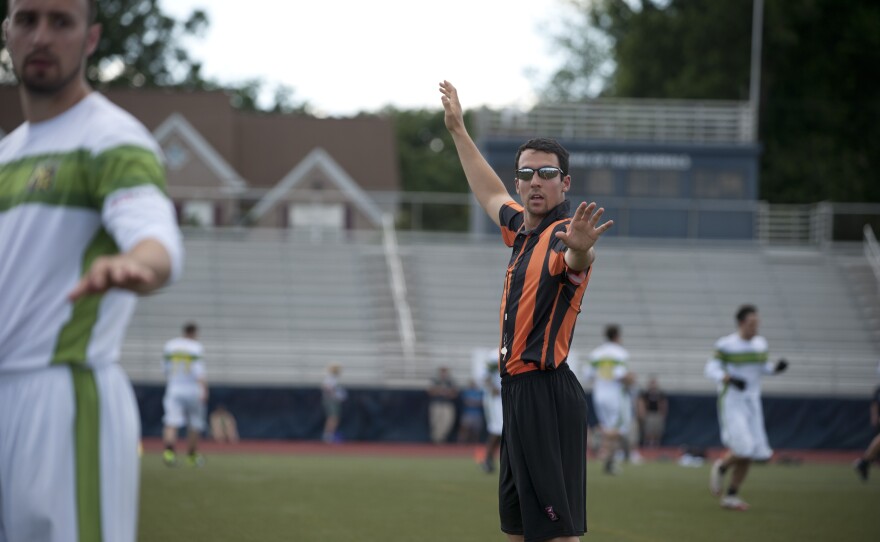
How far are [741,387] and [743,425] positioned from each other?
483 millimetres

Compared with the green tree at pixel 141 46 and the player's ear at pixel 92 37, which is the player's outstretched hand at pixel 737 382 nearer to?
the player's ear at pixel 92 37

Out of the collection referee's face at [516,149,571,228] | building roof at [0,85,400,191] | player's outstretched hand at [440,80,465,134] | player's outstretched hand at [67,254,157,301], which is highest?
building roof at [0,85,400,191]

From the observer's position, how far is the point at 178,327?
106 feet

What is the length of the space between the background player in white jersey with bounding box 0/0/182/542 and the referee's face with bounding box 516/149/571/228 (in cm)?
295

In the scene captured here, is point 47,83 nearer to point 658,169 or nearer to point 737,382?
point 737,382

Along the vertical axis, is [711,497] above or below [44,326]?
below

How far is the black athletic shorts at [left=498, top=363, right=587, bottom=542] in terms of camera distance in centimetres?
596

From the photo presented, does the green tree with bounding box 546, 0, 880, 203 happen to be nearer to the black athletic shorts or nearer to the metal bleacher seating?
the metal bleacher seating

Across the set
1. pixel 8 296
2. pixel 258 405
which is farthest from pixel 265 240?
pixel 8 296

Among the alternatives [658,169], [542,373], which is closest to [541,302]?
[542,373]

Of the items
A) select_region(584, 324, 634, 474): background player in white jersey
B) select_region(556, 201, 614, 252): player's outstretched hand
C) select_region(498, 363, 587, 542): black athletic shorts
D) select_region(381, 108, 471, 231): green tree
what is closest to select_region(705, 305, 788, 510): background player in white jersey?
select_region(584, 324, 634, 474): background player in white jersey

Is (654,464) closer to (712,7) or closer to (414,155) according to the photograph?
(712,7)

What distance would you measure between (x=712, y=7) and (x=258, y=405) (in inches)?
1185

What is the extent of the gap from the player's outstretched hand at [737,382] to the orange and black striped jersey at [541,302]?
9.58m
